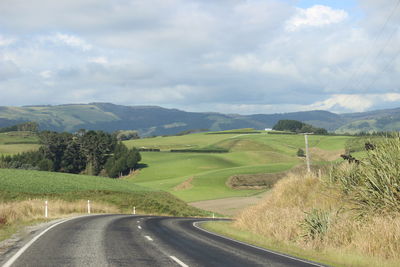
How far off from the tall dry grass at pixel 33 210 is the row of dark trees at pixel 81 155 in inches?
3573

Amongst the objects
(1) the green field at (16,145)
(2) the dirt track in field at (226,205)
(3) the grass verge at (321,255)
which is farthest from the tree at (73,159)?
(3) the grass verge at (321,255)

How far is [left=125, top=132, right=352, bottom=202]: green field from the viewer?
99.7 m

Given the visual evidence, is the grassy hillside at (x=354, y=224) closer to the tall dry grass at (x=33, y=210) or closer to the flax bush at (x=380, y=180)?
the flax bush at (x=380, y=180)

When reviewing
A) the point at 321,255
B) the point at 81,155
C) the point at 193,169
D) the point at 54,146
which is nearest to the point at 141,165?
the point at 81,155

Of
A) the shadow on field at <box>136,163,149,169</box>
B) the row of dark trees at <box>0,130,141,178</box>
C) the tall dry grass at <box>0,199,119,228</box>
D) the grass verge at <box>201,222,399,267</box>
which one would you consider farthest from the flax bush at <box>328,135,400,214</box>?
the shadow on field at <box>136,163,149,169</box>

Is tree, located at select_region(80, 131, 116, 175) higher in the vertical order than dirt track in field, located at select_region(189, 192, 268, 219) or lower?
higher

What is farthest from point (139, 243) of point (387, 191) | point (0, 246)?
point (387, 191)

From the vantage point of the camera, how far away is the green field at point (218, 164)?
9969 cm

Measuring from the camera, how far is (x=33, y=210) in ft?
103

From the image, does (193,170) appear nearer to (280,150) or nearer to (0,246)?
(280,150)

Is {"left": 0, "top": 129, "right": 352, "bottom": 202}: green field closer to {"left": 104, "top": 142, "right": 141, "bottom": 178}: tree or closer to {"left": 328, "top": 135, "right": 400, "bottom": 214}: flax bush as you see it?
{"left": 104, "top": 142, "right": 141, "bottom": 178}: tree

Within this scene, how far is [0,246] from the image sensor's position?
14695 mm

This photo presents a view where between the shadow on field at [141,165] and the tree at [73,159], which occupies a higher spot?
the tree at [73,159]

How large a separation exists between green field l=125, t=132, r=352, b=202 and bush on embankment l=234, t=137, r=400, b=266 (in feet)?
209
